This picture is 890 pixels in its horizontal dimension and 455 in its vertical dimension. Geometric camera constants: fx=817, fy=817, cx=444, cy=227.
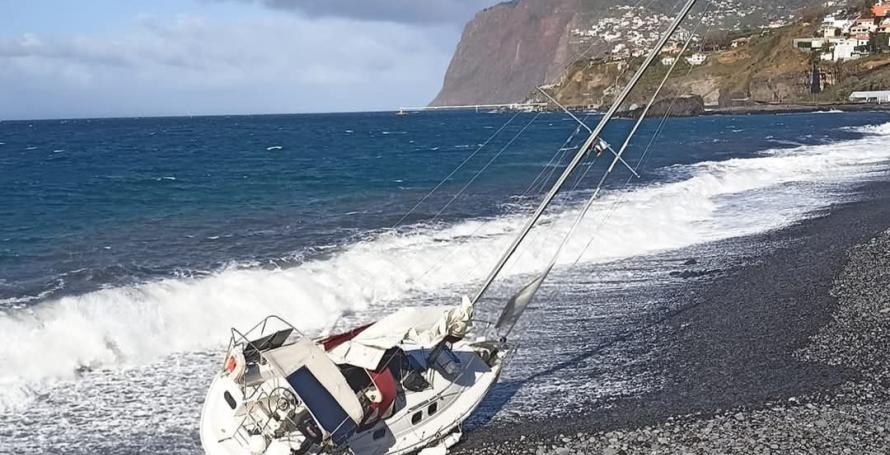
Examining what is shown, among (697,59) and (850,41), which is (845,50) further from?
(697,59)

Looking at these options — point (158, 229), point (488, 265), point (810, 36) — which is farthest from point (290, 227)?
point (810, 36)

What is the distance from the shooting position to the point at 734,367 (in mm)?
17578

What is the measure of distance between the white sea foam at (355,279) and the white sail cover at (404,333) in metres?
7.92

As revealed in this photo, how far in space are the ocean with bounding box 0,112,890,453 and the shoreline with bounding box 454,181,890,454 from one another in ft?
3.35

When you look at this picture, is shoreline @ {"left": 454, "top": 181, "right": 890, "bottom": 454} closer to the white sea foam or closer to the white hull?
A: the white hull

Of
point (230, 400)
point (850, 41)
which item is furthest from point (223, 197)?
point (850, 41)

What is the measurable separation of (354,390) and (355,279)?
42.8 feet

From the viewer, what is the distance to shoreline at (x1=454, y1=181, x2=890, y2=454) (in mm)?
14547

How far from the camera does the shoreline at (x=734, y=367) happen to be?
14547mm

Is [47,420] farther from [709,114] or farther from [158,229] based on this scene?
[709,114]

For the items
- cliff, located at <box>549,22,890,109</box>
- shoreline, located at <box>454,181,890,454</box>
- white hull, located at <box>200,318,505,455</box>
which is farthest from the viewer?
cliff, located at <box>549,22,890,109</box>

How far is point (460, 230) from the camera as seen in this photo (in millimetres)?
34719

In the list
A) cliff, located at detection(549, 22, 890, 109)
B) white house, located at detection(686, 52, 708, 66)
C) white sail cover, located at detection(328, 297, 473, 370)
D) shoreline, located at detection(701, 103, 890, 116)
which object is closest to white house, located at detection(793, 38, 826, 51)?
cliff, located at detection(549, 22, 890, 109)

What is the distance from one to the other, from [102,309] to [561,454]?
45.9ft
